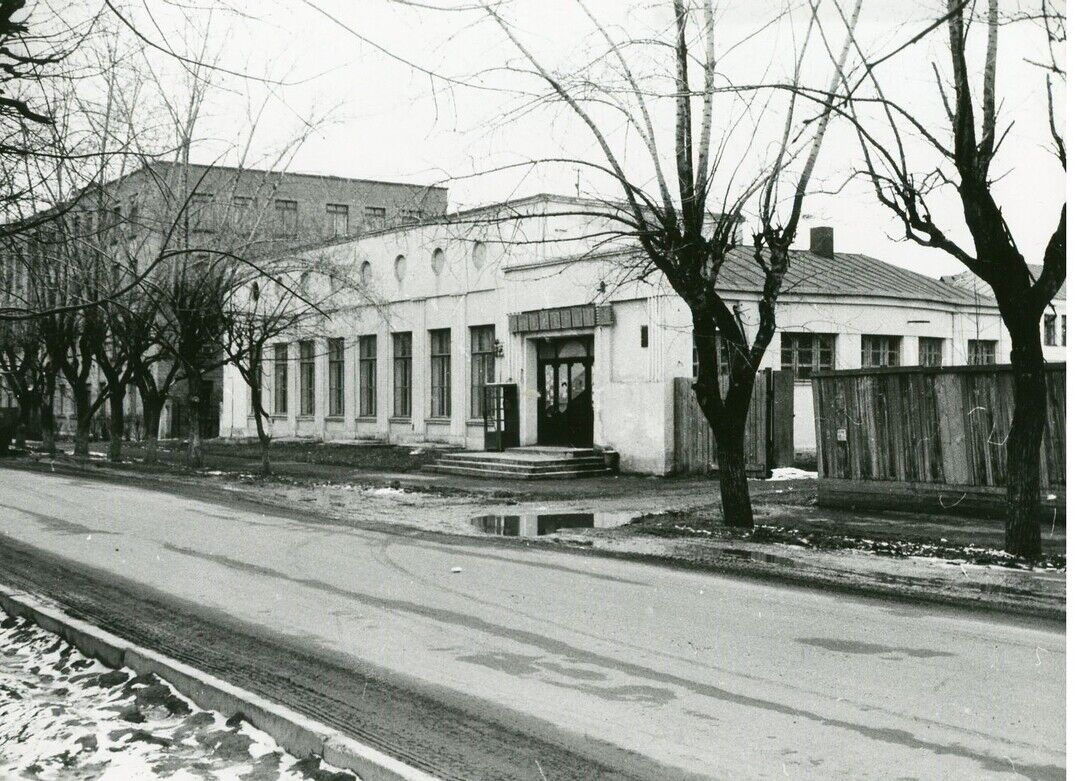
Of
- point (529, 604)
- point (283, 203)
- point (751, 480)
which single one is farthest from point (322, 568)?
point (283, 203)

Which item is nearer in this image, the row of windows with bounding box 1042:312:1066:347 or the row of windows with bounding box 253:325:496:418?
the row of windows with bounding box 253:325:496:418

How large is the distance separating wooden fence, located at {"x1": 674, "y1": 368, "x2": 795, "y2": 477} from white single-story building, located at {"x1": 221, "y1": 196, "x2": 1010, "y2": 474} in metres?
0.34

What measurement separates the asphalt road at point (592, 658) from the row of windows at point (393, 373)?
1643cm

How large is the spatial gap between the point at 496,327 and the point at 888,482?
1398cm

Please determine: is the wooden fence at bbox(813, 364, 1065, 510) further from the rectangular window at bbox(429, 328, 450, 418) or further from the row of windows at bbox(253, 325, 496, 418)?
the rectangular window at bbox(429, 328, 450, 418)

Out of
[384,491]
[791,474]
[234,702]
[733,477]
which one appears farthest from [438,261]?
[234,702]

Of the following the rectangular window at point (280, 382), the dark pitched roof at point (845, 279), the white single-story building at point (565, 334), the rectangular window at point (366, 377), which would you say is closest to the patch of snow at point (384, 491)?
the white single-story building at point (565, 334)

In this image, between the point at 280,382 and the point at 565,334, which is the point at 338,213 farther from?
the point at 565,334

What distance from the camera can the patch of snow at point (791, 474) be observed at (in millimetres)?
23244

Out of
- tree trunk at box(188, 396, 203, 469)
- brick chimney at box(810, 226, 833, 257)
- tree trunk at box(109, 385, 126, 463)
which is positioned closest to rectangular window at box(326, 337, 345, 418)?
tree trunk at box(109, 385, 126, 463)

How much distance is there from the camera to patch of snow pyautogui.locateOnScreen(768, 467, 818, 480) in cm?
2324

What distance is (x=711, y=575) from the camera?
10.9 metres

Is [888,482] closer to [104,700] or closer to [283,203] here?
[104,700]

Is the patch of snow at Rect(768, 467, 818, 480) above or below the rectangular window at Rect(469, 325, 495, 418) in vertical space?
below
